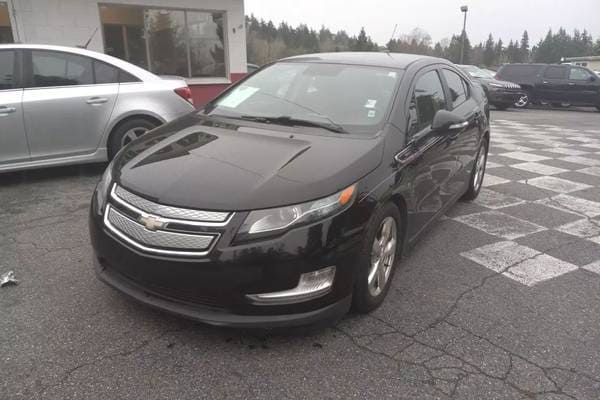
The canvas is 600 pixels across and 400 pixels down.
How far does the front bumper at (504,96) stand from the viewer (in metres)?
16.6

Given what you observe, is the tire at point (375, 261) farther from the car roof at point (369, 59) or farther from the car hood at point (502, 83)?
the car hood at point (502, 83)

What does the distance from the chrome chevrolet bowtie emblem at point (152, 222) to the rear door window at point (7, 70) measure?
12.3 ft

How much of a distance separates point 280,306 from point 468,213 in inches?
128

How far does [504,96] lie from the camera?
16609 millimetres

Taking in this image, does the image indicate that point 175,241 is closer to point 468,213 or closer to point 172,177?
point 172,177

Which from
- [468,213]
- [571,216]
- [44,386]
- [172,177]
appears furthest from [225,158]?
[571,216]

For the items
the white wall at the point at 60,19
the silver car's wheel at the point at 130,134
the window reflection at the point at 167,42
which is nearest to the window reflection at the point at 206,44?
the window reflection at the point at 167,42

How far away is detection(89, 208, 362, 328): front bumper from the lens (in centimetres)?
228

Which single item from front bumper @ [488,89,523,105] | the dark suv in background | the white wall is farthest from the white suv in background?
the dark suv in background

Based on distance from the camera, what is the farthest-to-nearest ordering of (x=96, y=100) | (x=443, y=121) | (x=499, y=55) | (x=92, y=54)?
(x=499, y=55)
(x=92, y=54)
(x=96, y=100)
(x=443, y=121)

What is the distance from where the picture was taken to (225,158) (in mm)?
2729

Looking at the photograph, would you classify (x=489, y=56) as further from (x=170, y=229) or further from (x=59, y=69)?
(x=170, y=229)

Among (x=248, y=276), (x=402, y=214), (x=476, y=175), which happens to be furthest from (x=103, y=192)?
(x=476, y=175)

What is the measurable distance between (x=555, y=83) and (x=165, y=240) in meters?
18.9
